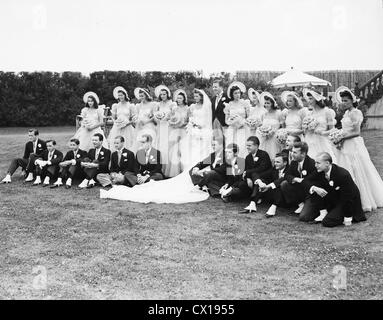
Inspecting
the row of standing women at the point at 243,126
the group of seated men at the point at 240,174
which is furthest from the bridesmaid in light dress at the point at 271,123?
the group of seated men at the point at 240,174

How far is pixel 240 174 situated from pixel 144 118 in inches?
127

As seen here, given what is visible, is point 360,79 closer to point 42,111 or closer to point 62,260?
point 42,111

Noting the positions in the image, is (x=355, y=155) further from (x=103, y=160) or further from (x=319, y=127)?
(x=103, y=160)

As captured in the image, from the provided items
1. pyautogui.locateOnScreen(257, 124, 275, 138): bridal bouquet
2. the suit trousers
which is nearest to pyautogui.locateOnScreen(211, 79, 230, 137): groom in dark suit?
pyautogui.locateOnScreen(257, 124, 275, 138): bridal bouquet

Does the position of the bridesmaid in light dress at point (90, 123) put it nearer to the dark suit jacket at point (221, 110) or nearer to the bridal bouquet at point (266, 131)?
the dark suit jacket at point (221, 110)

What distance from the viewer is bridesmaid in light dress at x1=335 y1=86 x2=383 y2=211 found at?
7.29 metres

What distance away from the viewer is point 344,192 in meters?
6.57

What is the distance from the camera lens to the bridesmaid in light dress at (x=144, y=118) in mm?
10586

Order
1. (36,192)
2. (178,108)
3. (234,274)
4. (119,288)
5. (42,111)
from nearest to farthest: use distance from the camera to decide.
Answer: (119,288)
(234,274)
(36,192)
(178,108)
(42,111)

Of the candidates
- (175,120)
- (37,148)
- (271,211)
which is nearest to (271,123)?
(271,211)

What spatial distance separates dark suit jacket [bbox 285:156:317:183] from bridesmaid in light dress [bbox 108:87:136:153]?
14.4 ft

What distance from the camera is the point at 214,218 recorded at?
704 cm
